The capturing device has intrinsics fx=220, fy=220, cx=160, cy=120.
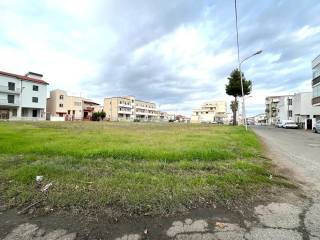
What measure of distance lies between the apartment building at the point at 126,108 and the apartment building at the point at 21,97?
40.2 m

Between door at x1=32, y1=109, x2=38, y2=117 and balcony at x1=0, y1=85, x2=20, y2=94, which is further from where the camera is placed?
door at x1=32, y1=109, x2=38, y2=117

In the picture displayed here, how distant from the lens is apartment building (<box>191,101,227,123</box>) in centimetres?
12446

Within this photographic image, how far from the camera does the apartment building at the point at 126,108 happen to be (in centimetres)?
10369

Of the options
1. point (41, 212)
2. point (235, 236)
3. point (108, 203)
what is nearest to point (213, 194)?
point (235, 236)

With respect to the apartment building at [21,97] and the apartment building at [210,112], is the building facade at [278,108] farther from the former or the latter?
the apartment building at [21,97]

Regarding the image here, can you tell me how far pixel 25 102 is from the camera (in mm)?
53219

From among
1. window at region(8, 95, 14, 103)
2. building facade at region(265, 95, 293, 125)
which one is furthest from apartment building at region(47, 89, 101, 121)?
building facade at region(265, 95, 293, 125)

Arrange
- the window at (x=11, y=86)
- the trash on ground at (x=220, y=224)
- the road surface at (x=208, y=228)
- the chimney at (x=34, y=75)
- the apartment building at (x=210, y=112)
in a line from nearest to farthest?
the road surface at (x=208, y=228) → the trash on ground at (x=220, y=224) → the window at (x=11, y=86) → the chimney at (x=34, y=75) → the apartment building at (x=210, y=112)

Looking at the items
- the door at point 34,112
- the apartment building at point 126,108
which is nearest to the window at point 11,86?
the door at point 34,112

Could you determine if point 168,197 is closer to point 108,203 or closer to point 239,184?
point 108,203

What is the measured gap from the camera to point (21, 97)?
5241 centimetres

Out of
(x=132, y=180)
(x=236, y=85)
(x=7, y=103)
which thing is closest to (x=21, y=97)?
(x=7, y=103)

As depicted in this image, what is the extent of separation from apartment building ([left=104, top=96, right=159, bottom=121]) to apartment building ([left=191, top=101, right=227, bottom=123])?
27.5m

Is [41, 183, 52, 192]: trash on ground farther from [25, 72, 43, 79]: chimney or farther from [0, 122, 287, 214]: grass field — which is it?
[25, 72, 43, 79]: chimney
